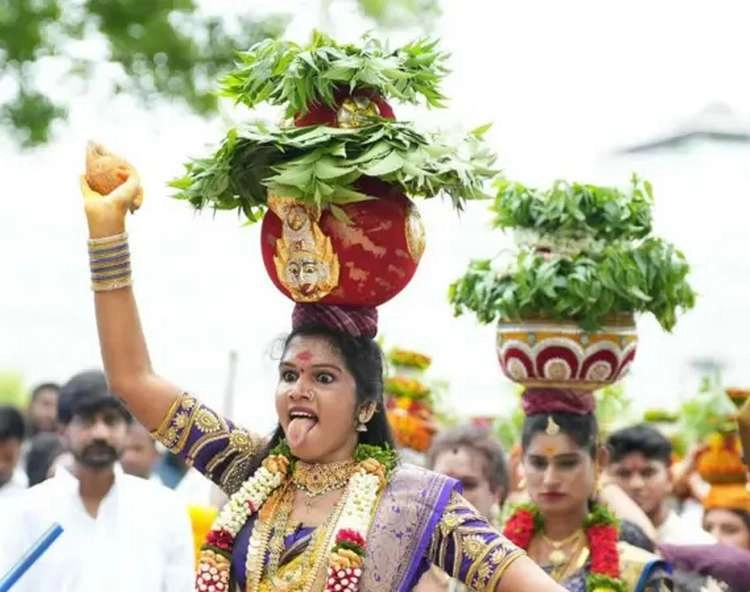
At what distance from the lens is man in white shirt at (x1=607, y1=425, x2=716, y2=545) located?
9.74m

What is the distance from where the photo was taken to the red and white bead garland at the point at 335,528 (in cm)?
482

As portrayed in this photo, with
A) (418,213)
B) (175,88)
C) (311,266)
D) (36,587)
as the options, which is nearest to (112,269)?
(311,266)

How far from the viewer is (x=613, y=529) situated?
707 centimetres

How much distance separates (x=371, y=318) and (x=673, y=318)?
2273 millimetres

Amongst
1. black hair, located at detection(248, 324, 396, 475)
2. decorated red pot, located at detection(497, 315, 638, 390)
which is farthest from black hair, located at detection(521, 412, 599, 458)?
black hair, located at detection(248, 324, 396, 475)

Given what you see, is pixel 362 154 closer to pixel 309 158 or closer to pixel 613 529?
pixel 309 158

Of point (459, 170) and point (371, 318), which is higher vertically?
point (459, 170)

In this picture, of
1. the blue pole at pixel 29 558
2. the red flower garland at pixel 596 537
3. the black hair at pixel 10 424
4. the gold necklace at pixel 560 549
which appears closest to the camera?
the blue pole at pixel 29 558

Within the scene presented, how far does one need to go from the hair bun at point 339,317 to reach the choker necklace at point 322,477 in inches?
14.6

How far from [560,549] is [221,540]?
2430mm

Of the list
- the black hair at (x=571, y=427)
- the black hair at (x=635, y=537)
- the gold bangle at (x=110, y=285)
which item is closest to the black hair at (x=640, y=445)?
the black hair at (x=635, y=537)

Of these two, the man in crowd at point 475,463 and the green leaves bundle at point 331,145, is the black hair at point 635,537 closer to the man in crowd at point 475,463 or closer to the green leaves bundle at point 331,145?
the man in crowd at point 475,463

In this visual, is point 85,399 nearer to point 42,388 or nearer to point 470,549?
point 470,549

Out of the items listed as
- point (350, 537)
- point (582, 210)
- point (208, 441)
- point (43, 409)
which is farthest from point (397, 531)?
point (43, 409)
